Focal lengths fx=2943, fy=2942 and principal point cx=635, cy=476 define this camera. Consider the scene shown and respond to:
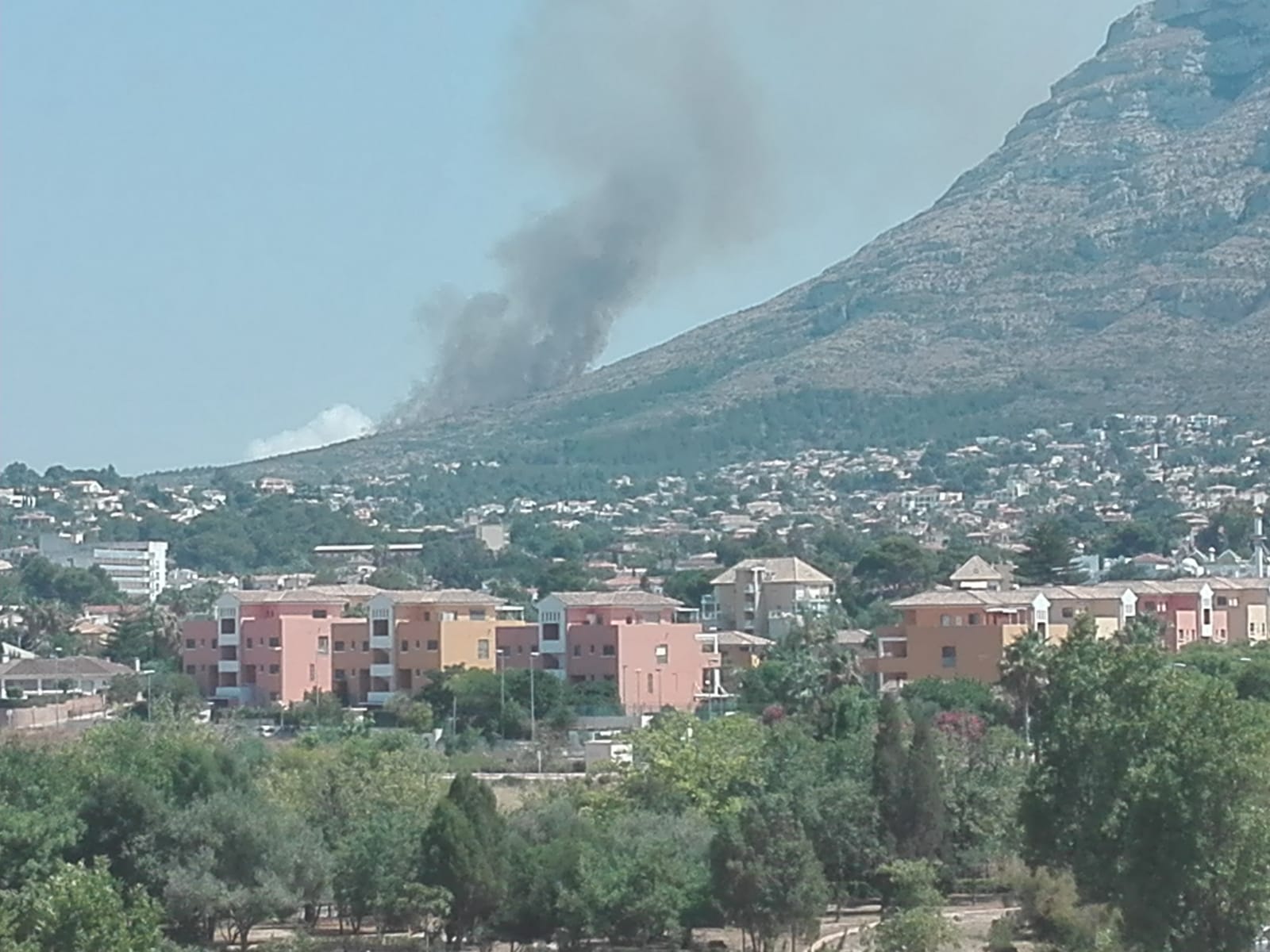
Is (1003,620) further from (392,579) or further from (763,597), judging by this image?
(392,579)

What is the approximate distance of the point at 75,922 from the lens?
3180cm

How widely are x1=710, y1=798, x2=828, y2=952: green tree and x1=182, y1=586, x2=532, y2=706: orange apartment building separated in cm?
3310

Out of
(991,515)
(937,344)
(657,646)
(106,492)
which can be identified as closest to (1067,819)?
(657,646)

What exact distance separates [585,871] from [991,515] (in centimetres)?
11761

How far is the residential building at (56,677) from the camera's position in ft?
252

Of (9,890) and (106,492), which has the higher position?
(106,492)

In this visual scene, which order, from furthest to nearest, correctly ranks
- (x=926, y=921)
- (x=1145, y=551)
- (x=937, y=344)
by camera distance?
(x=937, y=344)
(x=1145, y=551)
(x=926, y=921)

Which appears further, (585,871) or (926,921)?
(585,871)

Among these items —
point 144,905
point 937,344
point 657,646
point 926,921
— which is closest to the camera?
point 144,905

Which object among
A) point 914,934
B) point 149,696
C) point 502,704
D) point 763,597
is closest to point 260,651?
point 149,696

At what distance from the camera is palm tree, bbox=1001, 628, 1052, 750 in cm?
5741

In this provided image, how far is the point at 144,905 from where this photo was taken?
33781 mm

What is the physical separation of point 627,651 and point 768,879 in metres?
33.2

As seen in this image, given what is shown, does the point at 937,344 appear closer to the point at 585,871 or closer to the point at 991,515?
the point at 991,515
